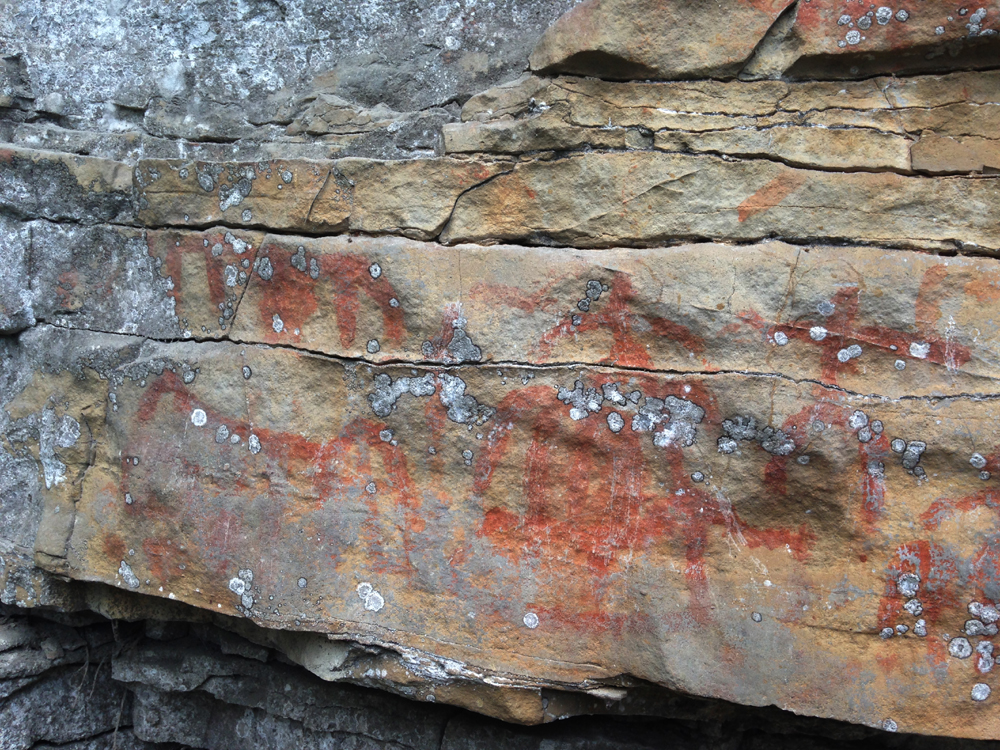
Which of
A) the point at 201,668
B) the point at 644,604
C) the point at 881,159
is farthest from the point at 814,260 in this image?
the point at 201,668

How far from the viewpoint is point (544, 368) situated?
2.78 m

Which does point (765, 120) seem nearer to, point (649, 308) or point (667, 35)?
point (667, 35)

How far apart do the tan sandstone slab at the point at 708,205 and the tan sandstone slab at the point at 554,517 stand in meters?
0.50

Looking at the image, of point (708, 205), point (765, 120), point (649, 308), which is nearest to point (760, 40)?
point (765, 120)

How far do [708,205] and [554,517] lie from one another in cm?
119

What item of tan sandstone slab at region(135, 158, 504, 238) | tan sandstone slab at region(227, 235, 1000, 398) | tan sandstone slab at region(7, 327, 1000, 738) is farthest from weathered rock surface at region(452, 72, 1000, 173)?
tan sandstone slab at region(7, 327, 1000, 738)

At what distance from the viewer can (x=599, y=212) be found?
109 inches

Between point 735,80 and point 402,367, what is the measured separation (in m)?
1.49

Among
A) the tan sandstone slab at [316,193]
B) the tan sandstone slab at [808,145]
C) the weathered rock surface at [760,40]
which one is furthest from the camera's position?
the tan sandstone slab at [316,193]

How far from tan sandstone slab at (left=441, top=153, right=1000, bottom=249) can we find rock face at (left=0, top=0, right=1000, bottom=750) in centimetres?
1

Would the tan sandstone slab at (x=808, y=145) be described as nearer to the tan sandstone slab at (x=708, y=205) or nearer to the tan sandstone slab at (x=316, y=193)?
the tan sandstone slab at (x=708, y=205)

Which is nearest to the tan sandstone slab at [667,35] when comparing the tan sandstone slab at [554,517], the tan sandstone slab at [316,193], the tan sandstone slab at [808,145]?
the tan sandstone slab at [808,145]

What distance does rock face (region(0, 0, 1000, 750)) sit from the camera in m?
2.52

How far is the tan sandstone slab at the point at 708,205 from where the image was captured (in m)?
2.55
